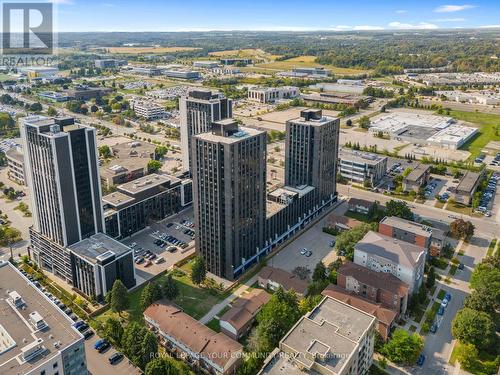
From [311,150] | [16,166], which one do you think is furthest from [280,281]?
[16,166]

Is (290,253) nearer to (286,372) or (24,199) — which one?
(286,372)

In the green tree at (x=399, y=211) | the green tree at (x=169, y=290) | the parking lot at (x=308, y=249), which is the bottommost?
the parking lot at (x=308, y=249)

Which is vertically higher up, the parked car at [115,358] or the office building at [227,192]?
the office building at [227,192]

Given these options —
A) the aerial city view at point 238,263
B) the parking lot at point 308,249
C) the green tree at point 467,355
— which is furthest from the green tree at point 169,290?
the green tree at point 467,355

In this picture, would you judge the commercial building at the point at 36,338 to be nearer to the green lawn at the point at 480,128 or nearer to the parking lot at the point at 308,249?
the parking lot at the point at 308,249

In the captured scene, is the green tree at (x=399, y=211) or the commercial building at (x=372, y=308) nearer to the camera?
the commercial building at (x=372, y=308)

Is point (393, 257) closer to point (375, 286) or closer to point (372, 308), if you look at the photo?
point (375, 286)

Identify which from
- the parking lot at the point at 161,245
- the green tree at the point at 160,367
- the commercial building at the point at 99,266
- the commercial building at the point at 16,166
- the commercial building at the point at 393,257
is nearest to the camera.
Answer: the green tree at the point at 160,367
